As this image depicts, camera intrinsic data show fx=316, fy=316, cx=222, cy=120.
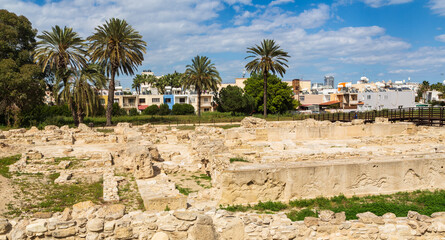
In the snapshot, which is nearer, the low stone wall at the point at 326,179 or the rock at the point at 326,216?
the rock at the point at 326,216

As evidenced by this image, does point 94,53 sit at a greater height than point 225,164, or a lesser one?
greater

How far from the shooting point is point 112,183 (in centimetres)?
1070

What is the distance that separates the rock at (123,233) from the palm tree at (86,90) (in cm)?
2570

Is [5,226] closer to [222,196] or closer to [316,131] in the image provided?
[222,196]

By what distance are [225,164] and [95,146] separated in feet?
44.1

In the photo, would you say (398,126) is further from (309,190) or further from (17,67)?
(17,67)

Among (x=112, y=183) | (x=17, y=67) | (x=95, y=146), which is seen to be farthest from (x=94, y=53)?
(x=112, y=183)

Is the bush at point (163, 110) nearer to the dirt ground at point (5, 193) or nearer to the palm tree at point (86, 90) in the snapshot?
the palm tree at point (86, 90)

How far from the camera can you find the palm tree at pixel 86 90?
28891mm

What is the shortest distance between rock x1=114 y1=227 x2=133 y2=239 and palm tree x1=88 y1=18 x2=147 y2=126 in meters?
25.5

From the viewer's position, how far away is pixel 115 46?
95.5 ft

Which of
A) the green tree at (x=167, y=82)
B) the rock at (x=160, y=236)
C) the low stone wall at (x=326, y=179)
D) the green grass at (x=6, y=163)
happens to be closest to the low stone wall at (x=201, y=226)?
the rock at (x=160, y=236)

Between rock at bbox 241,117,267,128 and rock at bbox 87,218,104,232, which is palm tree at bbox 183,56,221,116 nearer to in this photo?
rock at bbox 241,117,267,128

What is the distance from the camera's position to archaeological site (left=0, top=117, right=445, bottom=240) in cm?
564
